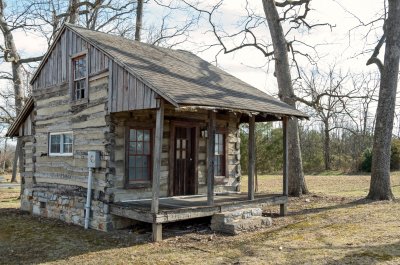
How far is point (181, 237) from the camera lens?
9367mm

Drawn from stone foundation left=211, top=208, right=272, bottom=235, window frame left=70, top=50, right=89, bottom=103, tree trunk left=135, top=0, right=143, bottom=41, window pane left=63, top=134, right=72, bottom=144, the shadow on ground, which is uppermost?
tree trunk left=135, top=0, right=143, bottom=41

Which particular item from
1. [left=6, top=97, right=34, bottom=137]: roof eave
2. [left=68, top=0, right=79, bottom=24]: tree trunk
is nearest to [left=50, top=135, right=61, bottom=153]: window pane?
[left=6, top=97, right=34, bottom=137]: roof eave

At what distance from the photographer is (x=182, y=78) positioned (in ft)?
34.9

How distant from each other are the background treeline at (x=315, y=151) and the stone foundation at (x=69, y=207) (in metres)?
14.3

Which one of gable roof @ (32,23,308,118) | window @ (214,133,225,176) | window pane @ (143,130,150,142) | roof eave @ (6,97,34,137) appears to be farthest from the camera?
roof eave @ (6,97,34,137)

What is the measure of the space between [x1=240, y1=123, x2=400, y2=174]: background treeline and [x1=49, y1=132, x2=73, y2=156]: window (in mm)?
14104

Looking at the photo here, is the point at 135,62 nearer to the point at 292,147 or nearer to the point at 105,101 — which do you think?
the point at 105,101

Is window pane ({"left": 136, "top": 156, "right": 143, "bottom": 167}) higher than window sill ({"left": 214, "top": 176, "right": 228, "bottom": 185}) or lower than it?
higher

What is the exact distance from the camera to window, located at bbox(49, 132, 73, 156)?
12.1 meters

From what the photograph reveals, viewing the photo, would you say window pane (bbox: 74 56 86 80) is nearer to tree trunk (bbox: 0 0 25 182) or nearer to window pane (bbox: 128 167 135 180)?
window pane (bbox: 128 167 135 180)

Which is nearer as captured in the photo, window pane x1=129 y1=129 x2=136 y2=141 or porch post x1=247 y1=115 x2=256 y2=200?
window pane x1=129 y1=129 x2=136 y2=141

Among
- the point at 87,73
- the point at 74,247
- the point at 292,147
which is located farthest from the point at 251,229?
the point at 292,147

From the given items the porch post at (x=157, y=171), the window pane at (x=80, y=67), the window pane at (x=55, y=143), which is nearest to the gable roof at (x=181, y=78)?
the porch post at (x=157, y=171)

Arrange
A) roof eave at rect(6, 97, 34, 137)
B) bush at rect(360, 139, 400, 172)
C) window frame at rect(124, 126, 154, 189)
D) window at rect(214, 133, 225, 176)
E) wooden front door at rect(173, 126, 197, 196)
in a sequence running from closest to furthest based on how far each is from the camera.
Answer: window frame at rect(124, 126, 154, 189), wooden front door at rect(173, 126, 197, 196), window at rect(214, 133, 225, 176), roof eave at rect(6, 97, 34, 137), bush at rect(360, 139, 400, 172)
